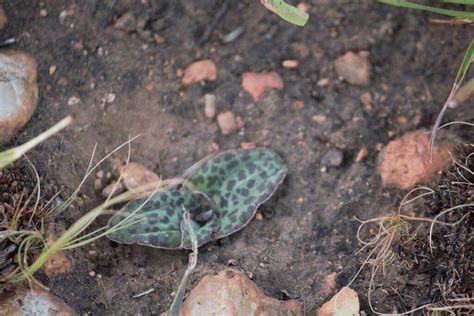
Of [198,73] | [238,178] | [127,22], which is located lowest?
[238,178]

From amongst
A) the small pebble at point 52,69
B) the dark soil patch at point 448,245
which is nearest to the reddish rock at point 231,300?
the dark soil patch at point 448,245

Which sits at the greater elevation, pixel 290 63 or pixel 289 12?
pixel 289 12

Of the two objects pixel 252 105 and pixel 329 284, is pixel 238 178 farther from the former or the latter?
pixel 329 284

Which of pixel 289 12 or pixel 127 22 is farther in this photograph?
pixel 127 22

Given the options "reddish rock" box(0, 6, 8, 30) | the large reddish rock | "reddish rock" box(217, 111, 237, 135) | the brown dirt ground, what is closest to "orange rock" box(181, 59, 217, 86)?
the brown dirt ground

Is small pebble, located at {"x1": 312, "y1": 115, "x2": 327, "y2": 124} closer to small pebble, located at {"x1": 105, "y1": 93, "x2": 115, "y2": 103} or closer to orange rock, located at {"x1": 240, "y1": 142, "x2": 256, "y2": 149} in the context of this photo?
orange rock, located at {"x1": 240, "y1": 142, "x2": 256, "y2": 149}

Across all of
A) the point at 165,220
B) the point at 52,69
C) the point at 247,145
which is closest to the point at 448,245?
the point at 247,145

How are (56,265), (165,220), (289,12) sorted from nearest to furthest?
(289,12) → (56,265) → (165,220)

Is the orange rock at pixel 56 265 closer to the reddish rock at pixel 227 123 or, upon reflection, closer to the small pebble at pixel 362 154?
the reddish rock at pixel 227 123
